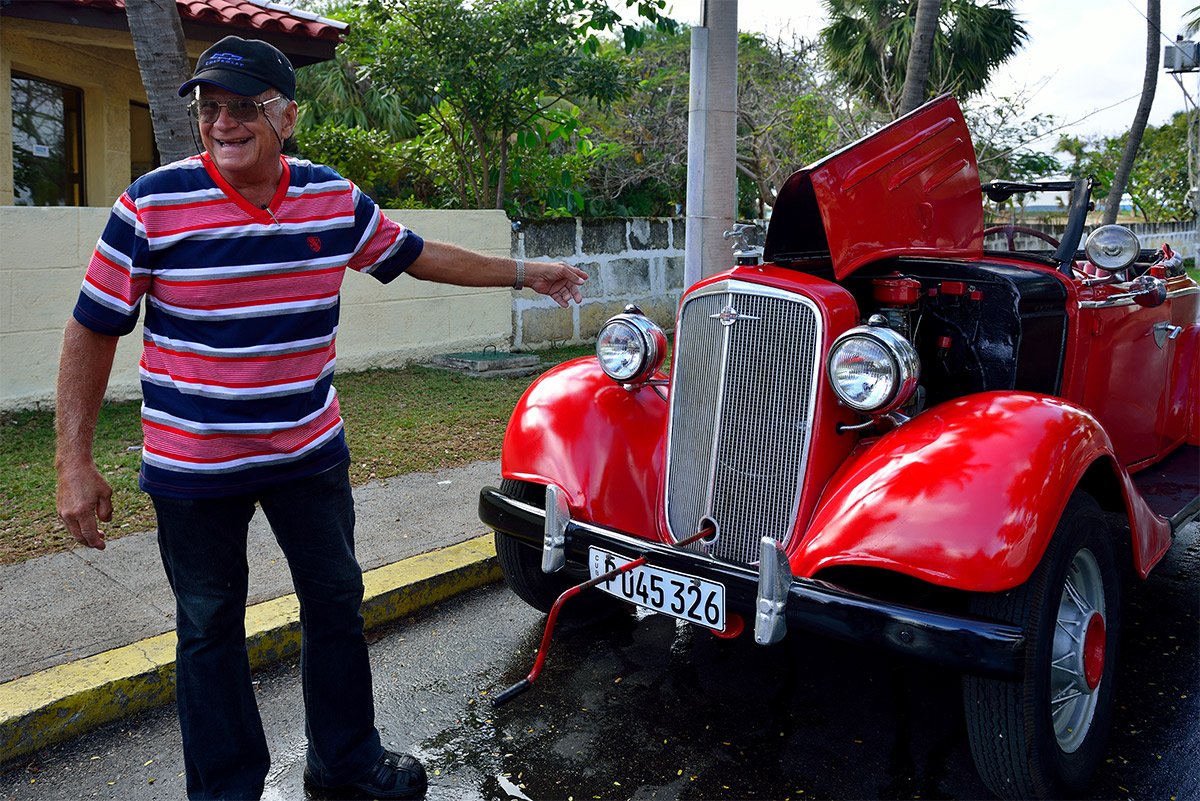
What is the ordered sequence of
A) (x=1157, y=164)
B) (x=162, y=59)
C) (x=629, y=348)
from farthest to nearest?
(x=1157, y=164) < (x=162, y=59) < (x=629, y=348)

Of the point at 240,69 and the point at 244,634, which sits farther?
the point at 244,634

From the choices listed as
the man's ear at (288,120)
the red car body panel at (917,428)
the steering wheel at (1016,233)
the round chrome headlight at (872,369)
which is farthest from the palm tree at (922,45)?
the man's ear at (288,120)

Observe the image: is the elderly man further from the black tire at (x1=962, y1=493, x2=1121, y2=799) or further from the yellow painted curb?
the black tire at (x1=962, y1=493, x2=1121, y2=799)

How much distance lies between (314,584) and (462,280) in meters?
1.02

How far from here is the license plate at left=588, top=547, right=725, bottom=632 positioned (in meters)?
2.89

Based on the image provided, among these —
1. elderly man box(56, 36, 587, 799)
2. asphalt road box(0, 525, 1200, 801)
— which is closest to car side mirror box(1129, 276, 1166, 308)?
asphalt road box(0, 525, 1200, 801)

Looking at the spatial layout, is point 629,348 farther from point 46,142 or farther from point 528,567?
point 46,142

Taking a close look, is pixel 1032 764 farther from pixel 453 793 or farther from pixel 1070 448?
pixel 453 793

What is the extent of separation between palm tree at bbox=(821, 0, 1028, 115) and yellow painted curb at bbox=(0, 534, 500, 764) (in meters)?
12.8

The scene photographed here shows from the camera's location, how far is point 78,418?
2.45 meters

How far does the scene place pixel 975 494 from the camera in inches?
107

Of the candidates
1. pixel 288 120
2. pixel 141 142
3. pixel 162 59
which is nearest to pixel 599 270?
pixel 162 59

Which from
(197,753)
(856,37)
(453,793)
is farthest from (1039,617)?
(856,37)

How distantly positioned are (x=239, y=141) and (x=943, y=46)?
1494 centimetres
